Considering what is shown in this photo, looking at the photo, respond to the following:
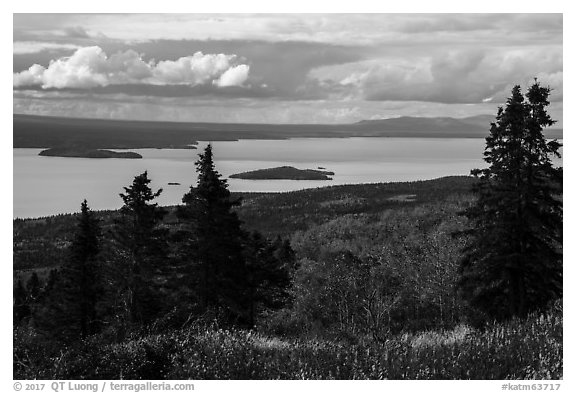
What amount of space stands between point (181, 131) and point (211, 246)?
9.30 metres

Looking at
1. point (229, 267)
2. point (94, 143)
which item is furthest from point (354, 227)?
point (229, 267)

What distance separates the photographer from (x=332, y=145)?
93.8 feet

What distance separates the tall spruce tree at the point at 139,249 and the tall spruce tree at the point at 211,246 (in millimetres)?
1539

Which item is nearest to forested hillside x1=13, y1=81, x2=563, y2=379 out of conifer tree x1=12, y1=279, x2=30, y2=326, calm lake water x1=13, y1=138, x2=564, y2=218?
calm lake water x1=13, y1=138, x2=564, y2=218

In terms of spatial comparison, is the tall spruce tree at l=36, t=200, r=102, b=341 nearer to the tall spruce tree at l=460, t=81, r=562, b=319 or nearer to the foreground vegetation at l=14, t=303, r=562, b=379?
Answer: the foreground vegetation at l=14, t=303, r=562, b=379

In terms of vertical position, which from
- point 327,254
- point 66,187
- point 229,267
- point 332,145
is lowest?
point 327,254

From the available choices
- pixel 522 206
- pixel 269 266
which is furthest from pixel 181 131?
pixel 522 206

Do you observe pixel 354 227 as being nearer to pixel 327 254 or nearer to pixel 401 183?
pixel 327 254

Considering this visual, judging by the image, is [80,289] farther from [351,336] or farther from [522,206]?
[522,206]

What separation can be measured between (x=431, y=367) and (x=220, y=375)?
3.34 meters

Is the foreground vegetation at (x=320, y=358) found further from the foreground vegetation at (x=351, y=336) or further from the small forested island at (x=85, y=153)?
the small forested island at (x=85, y=153)

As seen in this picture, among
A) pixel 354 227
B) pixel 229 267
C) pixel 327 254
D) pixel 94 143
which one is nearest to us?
pixel 229 267

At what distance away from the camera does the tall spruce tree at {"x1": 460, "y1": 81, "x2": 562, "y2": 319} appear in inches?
530
